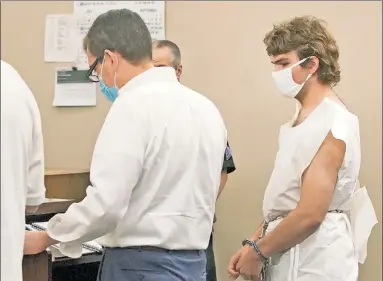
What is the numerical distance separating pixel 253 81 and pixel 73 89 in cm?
83

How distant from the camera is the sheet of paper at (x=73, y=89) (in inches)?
99.7

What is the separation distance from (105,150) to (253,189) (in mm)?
1190

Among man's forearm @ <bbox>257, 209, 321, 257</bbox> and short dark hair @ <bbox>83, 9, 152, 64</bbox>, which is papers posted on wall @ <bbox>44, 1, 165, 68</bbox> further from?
man's forearm @ <bbox>257, 209, 321, 257</bbox>

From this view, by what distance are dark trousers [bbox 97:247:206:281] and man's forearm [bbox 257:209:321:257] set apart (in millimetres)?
286

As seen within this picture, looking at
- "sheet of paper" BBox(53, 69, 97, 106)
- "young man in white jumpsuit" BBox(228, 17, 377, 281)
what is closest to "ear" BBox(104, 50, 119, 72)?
"young man in white jumpsuit" BBox(228, 17, 377, 281)

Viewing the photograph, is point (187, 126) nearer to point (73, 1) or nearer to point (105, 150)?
point (105, 150)

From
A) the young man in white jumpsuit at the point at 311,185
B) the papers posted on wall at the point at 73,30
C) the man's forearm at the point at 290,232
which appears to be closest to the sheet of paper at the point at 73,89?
the papers posted on wall at the point at 73,30

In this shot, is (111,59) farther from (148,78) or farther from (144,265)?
(144,265)

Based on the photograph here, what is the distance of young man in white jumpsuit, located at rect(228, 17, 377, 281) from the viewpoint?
58.1 inches

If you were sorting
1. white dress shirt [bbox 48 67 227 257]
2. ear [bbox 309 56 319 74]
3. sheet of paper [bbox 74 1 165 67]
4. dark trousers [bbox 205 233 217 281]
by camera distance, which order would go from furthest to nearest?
sheet of paper [bbox 74 1 165 67], dark trousers [bbox 205 233 217 281], ear [bbox 309 56 319 74], white dress shirt [bbox 48 67 227 257]

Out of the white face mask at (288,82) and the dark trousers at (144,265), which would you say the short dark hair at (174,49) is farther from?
the dark trousers at (144,265)

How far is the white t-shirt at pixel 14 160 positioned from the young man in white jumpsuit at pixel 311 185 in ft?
2.38

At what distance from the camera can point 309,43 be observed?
160 cm

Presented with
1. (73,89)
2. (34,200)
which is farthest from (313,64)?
(73,89)
